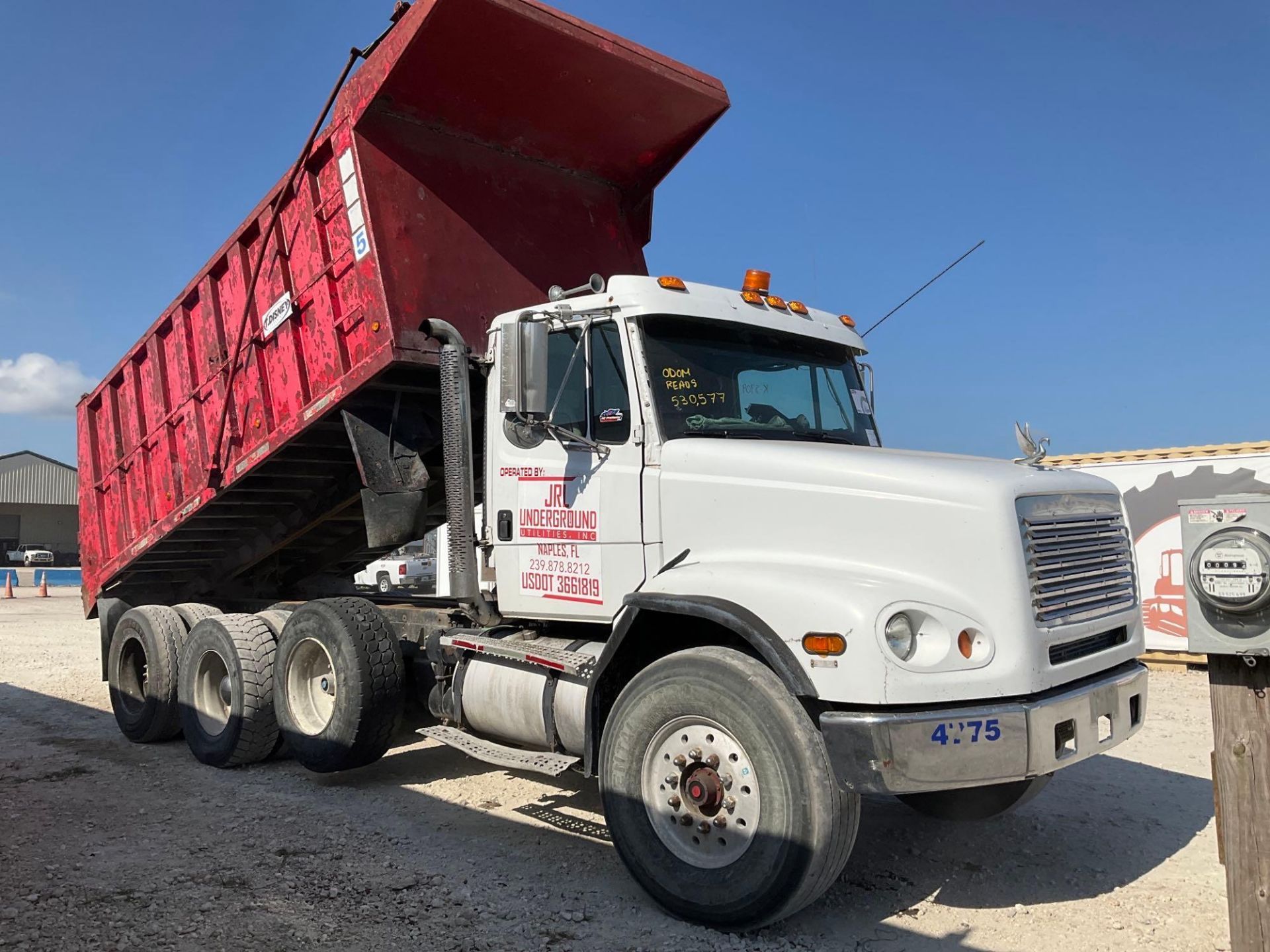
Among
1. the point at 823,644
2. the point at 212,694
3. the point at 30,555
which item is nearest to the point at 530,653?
the point at 823,644

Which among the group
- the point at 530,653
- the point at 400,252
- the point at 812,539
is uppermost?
the point at 400,252

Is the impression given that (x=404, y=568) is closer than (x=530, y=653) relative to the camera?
No

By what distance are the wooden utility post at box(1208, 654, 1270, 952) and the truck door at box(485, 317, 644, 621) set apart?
2.54 meters

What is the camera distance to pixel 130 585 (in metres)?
8.84

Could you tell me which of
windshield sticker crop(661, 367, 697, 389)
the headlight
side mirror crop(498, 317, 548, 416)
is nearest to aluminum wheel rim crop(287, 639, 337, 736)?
side mirror crop(498, 317, 548, 416)

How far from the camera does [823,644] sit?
145 inches

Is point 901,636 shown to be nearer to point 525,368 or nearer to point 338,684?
point 525,368

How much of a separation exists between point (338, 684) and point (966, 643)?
4.02 m

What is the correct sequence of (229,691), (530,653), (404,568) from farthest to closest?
(404,568), (229,691), (530,653)

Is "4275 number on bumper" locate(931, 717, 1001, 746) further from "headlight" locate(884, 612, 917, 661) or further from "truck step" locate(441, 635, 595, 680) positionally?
"truck step" locate(441, 635, 595, 680)

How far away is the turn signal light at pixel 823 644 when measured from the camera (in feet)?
11.9

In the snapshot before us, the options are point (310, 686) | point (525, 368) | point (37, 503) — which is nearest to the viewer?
point (525, 368)

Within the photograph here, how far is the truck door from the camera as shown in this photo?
4.73 meters

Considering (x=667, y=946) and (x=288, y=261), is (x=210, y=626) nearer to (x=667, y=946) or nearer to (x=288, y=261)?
(x=288, y=261)
